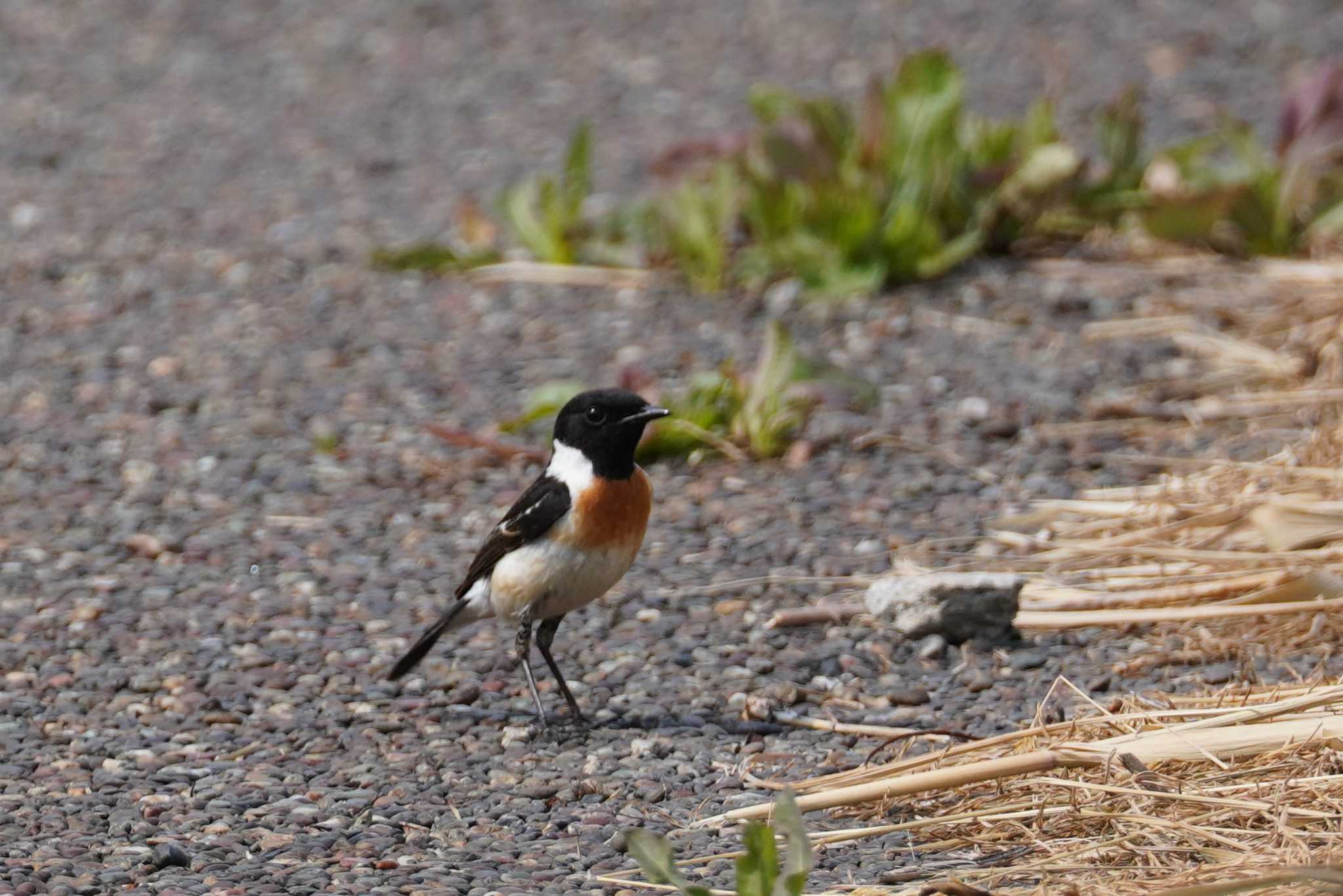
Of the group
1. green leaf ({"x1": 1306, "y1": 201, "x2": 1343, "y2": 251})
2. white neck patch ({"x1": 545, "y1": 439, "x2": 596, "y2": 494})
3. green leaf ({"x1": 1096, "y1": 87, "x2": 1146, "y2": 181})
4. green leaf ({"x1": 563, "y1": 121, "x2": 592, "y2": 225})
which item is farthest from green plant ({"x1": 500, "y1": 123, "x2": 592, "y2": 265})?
white neck patch ({"x1": 545, "y1": 439, "x2": 596, "y2": 494})

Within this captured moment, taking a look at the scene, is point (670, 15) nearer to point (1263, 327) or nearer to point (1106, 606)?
point (1263, 327)

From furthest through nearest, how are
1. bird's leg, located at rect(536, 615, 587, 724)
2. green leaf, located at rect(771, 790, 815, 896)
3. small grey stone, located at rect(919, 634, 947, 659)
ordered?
small grey stone, located at rect(919, 634, 947, 659)
bird's leg, located at rect(536, 615, 587, 724)
green leaf, located at rect(771, 790, 815, 896)

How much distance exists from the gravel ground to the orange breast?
48cm

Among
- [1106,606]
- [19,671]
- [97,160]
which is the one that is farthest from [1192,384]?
[97,160]

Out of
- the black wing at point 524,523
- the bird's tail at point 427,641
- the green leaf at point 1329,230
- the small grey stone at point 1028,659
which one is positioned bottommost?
the small grey stone at point 1028,659

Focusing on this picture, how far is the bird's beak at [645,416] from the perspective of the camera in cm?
488

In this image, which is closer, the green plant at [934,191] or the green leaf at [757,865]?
the green leaf at [757,865]

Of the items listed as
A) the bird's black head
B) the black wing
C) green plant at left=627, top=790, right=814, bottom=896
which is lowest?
the black wing

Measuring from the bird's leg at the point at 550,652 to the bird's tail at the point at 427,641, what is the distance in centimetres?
21

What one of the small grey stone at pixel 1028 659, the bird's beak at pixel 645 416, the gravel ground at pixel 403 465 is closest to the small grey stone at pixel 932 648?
the gravel ground at pixel 403 465

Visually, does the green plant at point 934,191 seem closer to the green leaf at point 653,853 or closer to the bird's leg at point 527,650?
the bird's leg at point 527,650

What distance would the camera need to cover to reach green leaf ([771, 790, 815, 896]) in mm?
3143

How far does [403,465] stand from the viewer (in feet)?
21.7

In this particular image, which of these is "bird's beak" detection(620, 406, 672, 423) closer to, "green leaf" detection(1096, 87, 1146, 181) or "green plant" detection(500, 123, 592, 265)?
"green plant" detection(500, 123, 592, 265)
